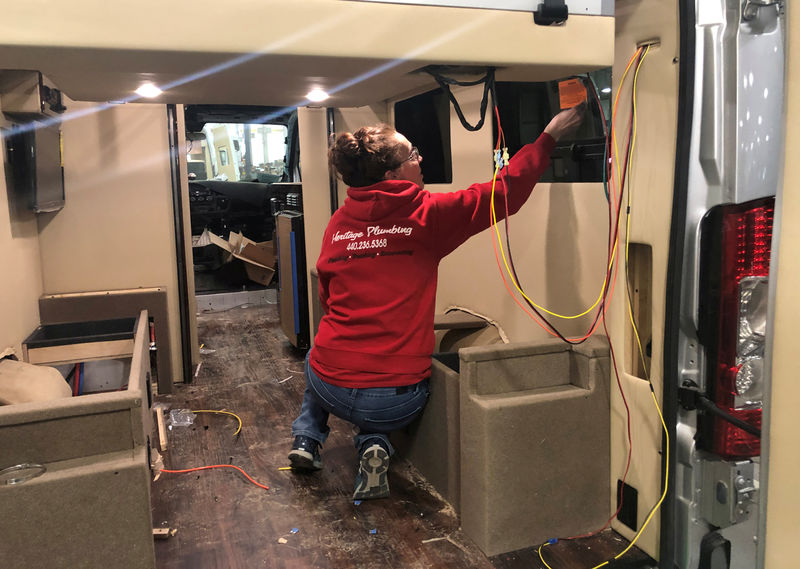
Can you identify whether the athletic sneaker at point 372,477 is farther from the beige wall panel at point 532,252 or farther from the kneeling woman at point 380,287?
the beige wall panel at point 532,252

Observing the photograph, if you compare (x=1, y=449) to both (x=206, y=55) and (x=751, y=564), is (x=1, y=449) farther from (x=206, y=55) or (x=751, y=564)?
(x=751, y=564)

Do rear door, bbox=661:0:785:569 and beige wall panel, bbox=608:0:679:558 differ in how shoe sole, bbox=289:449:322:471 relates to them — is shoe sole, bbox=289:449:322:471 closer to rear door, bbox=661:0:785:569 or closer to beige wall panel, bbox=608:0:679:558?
beige wall panel, bbox=608:0:679:558

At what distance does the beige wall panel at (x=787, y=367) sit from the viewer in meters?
0.87

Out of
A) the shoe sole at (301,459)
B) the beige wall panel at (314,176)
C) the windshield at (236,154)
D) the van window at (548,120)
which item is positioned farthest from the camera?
the windshield at (236,154)

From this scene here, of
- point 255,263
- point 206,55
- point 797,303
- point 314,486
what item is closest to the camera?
point 797,303

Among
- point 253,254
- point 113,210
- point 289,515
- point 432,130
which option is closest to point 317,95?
point 432,130

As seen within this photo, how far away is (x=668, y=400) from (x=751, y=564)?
38 cm

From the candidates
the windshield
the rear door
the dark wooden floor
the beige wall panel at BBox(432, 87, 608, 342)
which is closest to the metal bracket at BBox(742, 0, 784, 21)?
the rear door

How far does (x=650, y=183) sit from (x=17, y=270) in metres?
2.76

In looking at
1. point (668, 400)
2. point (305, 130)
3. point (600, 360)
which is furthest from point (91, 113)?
point (668, 400)

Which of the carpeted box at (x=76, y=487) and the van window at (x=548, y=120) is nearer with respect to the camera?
the carpeted box at (x=76, y=487)

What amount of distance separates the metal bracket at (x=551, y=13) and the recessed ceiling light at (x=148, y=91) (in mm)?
1063

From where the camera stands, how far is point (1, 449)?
59.9 inches

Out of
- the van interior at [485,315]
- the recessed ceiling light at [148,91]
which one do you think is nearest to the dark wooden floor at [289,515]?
the van interior at [485,315]
